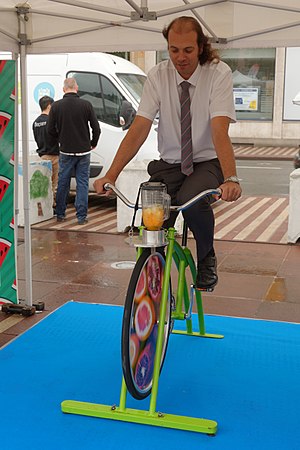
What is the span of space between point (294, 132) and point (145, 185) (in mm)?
21250

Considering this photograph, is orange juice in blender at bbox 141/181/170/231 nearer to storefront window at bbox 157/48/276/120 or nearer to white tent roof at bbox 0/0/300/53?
white tent roof at bbox 0/0/300/53

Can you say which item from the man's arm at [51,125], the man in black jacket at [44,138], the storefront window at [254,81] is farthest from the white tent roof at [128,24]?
the storefront window at [254,81]

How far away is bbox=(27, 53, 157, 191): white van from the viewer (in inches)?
435

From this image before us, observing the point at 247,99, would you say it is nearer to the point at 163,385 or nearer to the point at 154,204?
the point at 163,385

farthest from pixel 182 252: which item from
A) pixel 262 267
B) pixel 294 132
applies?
pixel 294 132

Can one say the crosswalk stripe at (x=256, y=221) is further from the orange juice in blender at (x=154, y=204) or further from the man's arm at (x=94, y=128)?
the orange juice in blender at (x=154, y=204)

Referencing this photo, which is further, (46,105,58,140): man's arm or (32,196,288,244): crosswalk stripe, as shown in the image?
(46,105,58,140): man's arm

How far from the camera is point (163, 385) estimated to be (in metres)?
4.19

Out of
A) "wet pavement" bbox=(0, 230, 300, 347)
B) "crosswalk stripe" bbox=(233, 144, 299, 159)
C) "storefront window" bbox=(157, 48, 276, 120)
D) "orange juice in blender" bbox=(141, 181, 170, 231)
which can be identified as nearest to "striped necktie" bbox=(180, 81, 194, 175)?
"orange juice in blender" bbox=(141, 181, 170, 231)

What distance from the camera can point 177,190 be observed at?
441 cm

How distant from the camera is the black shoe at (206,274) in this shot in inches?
178

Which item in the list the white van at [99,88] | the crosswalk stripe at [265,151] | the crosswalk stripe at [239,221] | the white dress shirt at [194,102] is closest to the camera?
the white dress shirt at [194,102]

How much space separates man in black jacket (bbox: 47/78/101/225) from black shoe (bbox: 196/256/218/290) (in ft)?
18.7

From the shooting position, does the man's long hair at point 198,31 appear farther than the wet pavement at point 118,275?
No
